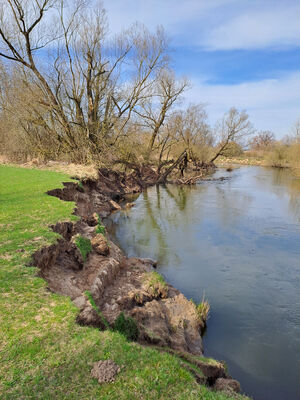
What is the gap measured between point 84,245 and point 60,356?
4.39 meters

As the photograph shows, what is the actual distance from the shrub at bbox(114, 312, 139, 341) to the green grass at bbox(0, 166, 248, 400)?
821 mm

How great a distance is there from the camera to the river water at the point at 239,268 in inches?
213

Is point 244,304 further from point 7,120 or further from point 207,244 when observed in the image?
point 7,120

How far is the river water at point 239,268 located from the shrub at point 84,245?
2.55m

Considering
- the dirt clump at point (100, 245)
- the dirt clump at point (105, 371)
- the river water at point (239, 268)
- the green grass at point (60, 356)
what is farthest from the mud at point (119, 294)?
the dirt clump at point (105, 371)

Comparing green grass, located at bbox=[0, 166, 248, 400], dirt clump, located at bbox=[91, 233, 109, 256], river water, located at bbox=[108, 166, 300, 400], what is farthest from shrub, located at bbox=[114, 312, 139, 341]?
dirt clump, located at bbox=[91, 233, 109, 256]

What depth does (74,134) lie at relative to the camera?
859 inches

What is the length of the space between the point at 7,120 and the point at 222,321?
77.8ft

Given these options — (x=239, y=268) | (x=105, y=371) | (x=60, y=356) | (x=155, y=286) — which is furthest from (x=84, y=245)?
(x=239, y=268)

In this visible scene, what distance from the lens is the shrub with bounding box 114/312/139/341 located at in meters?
4.60

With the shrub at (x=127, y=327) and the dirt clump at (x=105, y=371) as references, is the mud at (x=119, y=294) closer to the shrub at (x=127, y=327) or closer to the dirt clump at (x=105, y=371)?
the shrub at (x=127, y=327)

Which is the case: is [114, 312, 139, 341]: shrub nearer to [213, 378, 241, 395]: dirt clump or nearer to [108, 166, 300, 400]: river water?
[213, 378, 241, 395]: dirt clump

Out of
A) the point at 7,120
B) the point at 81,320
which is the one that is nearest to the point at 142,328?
the point at 81,320

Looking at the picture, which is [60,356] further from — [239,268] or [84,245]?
[239,268]
